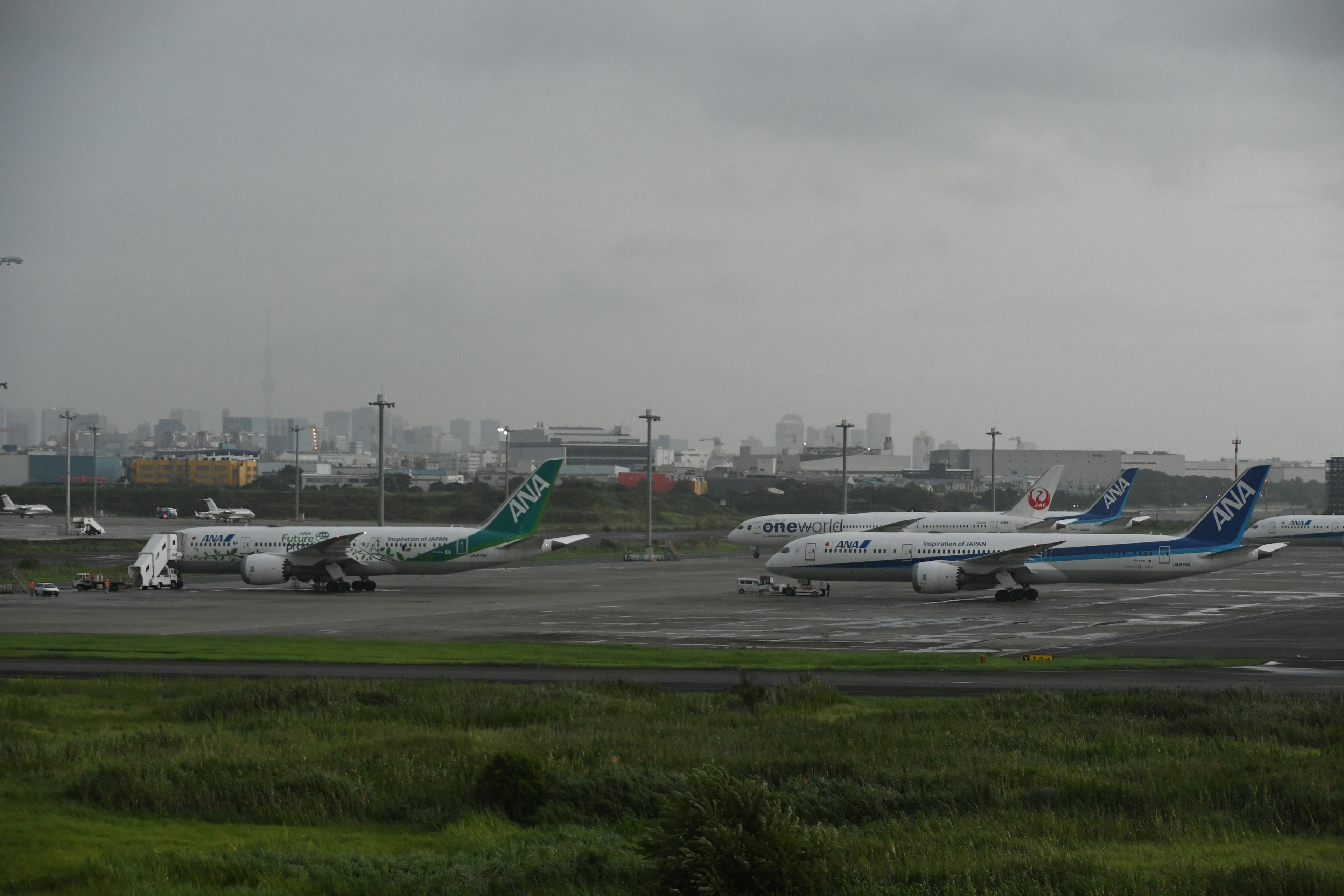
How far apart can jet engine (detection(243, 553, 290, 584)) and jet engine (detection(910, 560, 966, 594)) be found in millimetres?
33609

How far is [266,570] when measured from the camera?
224 ft

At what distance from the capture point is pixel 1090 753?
74.9 ft

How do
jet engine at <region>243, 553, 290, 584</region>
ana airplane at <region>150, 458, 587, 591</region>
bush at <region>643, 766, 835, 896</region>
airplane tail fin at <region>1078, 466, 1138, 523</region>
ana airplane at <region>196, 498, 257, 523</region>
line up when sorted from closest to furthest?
bush at <region>643, 766, 835, 896</region>, jet engine at <region>243, 553, 290, 584</region>, ana airplane at <region>150, 458, 587, 591</region>, airplane tail fin at <region>1078, 466, 1138, 523</region>, ana airplane at <region>196, 498, 257, 523</region>

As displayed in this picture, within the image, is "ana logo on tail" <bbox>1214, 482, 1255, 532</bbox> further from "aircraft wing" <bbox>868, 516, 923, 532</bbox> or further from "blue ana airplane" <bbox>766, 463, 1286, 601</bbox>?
"aircraft wing" <bbox>868, 516, 923, 532</bbox>

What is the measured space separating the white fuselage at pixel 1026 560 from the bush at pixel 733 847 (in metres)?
50.4

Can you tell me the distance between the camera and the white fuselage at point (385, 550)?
68.6 metres

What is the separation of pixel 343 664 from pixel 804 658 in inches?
555

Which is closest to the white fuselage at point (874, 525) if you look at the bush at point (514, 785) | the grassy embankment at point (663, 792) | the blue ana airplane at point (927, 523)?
the blue ana airplane at point (927, 523)

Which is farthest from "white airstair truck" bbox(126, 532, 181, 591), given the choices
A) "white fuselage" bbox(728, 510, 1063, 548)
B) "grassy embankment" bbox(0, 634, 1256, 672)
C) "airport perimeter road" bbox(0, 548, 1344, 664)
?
"white fuselage" bbox(728, 510, 1063, 548)

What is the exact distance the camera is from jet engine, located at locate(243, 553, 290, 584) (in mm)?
68125

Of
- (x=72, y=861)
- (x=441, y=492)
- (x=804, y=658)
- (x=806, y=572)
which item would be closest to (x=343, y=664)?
(x=804, y=658)

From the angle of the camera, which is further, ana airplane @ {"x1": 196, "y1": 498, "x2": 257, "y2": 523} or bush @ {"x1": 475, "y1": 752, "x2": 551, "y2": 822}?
ana airplane @ {"x1": 196, "y1": 498, "x2": 257, "y2": 523}

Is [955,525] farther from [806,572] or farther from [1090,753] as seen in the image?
[1090,753]

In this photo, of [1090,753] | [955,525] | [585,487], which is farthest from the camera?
[585,487]
